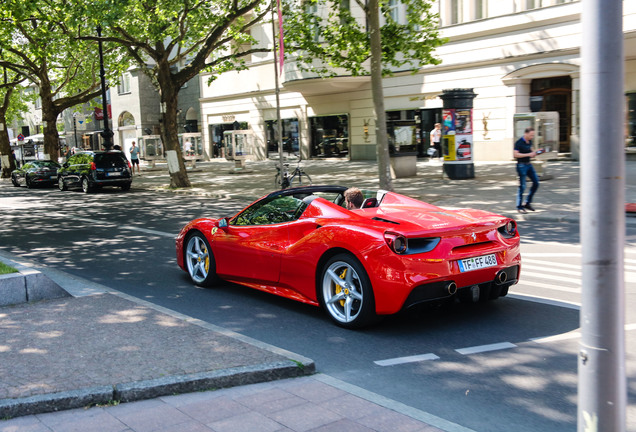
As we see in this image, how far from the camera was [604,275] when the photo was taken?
2.49 meters

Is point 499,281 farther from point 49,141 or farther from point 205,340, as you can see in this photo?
point 49,141

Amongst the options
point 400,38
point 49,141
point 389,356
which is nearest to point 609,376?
point 389,356

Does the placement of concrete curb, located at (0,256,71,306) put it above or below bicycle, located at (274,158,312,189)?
below

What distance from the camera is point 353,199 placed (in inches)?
266

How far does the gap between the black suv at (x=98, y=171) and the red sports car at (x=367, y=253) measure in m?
18.7

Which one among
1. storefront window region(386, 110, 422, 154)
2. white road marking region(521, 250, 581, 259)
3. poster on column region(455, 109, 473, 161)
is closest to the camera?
white road marking region(521, 250, 581, 259)

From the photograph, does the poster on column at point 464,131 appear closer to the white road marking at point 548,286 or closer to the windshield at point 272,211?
the white road marking at point 548,286

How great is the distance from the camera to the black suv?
24422 mm

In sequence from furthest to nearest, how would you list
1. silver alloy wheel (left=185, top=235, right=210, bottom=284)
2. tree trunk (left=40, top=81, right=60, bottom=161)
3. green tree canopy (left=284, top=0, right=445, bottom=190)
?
tree trunk (left=40, top=81, right=60, bottom=161)
green tree canopy (left=284, top=0, right=445, bottom=190)
silver alloy wheel (left=185, top=235, right=210, bottom=284)

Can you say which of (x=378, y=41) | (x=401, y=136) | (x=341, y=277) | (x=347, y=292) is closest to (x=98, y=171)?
(x=401, y=136)

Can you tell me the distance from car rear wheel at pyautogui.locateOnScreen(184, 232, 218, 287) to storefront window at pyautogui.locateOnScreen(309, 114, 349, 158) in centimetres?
2604

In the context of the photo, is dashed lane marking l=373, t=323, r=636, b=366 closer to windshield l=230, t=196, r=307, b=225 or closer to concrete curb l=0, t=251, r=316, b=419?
concrete curb l=0, t=251, r=316, b=419

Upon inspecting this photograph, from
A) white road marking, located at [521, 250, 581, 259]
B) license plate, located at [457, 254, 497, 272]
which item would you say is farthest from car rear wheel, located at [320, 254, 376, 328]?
white road marking, located at [521, 250, 581, 259]

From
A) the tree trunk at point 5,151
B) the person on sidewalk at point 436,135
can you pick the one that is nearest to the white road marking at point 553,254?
the person on sidewalk at point 436,135
